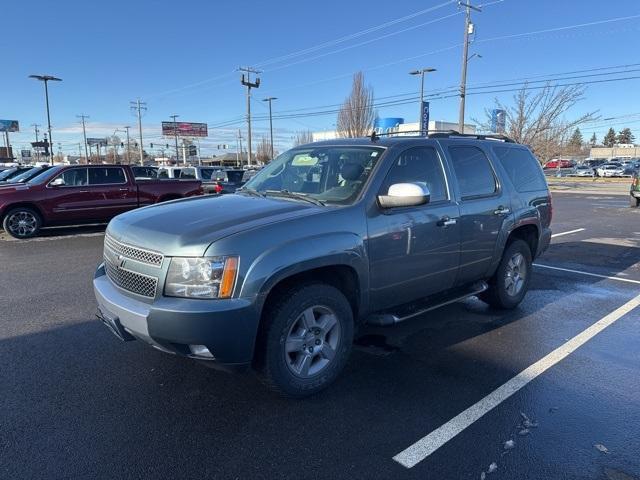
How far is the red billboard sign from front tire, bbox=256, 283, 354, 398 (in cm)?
9386

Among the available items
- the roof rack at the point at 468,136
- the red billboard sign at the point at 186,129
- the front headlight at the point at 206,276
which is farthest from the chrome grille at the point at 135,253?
the red billboard sign at the point at 186,129

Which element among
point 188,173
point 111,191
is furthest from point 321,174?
point 188,173

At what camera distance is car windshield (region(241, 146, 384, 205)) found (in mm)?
3850

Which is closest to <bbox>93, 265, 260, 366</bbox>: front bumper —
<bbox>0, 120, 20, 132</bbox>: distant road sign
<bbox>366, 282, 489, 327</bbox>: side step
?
<bbox>366, 282, 489, 327</bbox>: side step

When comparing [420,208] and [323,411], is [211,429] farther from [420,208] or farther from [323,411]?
[420,208]

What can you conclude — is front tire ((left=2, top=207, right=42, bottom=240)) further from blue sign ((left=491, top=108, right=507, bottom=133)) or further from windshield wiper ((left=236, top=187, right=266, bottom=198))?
blue sign ((left=491, top=108, right=507, bottom=133))

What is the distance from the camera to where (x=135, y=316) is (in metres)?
3.05

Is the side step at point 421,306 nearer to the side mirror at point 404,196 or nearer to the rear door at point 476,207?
the rear door at point 476,207

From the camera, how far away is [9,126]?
289 ft

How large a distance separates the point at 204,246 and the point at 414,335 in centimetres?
266

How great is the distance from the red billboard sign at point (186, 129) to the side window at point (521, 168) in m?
92.1

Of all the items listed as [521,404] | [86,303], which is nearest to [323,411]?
[521,404]

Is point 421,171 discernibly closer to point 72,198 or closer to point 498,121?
point 72,198

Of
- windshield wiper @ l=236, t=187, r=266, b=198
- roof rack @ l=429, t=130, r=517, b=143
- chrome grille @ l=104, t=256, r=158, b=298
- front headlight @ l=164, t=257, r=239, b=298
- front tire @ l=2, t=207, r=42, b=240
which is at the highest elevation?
roof rack @ l=429, t=130, r=517, b=143
